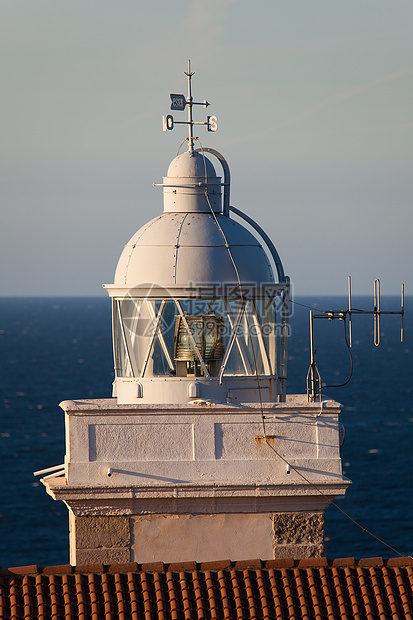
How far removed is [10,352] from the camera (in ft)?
482

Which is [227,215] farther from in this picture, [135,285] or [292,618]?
[292,618]

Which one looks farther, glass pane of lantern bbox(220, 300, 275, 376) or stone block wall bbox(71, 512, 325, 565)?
glass pane of lantern bbox(220, 300, 275, 376)

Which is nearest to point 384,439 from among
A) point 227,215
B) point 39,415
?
point 39,415

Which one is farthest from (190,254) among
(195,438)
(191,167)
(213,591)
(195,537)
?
(213,591)

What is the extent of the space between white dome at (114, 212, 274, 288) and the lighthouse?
20 mm

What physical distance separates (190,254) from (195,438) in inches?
98.8

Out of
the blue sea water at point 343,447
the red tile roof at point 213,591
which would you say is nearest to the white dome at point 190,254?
the red tile roof at point 213,591

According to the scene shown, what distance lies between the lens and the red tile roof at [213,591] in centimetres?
1111

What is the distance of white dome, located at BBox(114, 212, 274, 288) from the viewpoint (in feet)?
45.8

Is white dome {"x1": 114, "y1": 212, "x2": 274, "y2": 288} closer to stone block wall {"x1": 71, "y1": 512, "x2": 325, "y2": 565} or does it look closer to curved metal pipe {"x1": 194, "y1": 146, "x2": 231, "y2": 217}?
curved metal pipe {"x1": 194, "y1": 146, "x2": 231, "y2": 217}

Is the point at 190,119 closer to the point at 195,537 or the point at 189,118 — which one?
the point at 189,118

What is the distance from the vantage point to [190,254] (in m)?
14.0

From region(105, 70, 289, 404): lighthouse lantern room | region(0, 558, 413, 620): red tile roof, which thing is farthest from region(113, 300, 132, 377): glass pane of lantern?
region(0, 558, 413, 620): red tile roof

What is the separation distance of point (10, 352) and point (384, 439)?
87.3m
